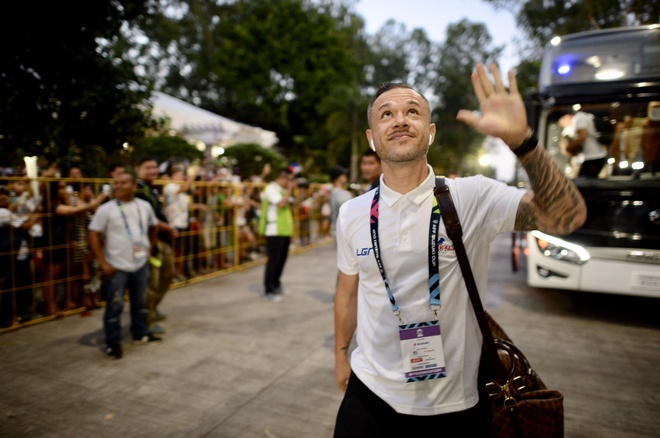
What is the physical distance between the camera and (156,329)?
523cm

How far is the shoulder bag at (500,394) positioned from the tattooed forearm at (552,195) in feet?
0.99

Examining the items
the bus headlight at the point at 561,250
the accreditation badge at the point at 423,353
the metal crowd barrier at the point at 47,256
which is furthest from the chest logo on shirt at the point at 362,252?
the metal crowd barrier at the point at 47,256

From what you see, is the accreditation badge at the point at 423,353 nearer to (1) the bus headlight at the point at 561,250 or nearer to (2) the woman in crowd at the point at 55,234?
(1) the bus headlight at the point at 561,250

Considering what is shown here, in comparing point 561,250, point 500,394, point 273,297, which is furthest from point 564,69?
point 500,394

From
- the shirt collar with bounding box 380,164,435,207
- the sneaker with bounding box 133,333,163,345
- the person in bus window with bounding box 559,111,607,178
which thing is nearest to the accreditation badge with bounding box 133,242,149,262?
the sneaker with bounding box 133,333,163,345

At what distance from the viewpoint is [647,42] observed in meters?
5.80

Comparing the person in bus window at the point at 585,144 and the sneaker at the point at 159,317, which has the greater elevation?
the person in bus window at the point at 585,144

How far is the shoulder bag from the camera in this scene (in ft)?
5.69

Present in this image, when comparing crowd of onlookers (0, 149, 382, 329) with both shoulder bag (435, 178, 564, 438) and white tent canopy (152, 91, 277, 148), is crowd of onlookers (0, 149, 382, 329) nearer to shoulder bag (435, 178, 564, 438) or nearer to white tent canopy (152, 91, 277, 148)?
shoulder bag (435, 178, 564, 438)

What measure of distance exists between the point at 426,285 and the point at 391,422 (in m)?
0.57

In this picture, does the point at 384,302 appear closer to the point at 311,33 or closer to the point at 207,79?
the point at 311,33

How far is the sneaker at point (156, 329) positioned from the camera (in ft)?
16.9

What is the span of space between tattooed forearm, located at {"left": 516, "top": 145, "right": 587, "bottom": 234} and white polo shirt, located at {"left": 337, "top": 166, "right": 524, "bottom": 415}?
0.48ft

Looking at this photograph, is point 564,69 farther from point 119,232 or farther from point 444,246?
point 119,232
